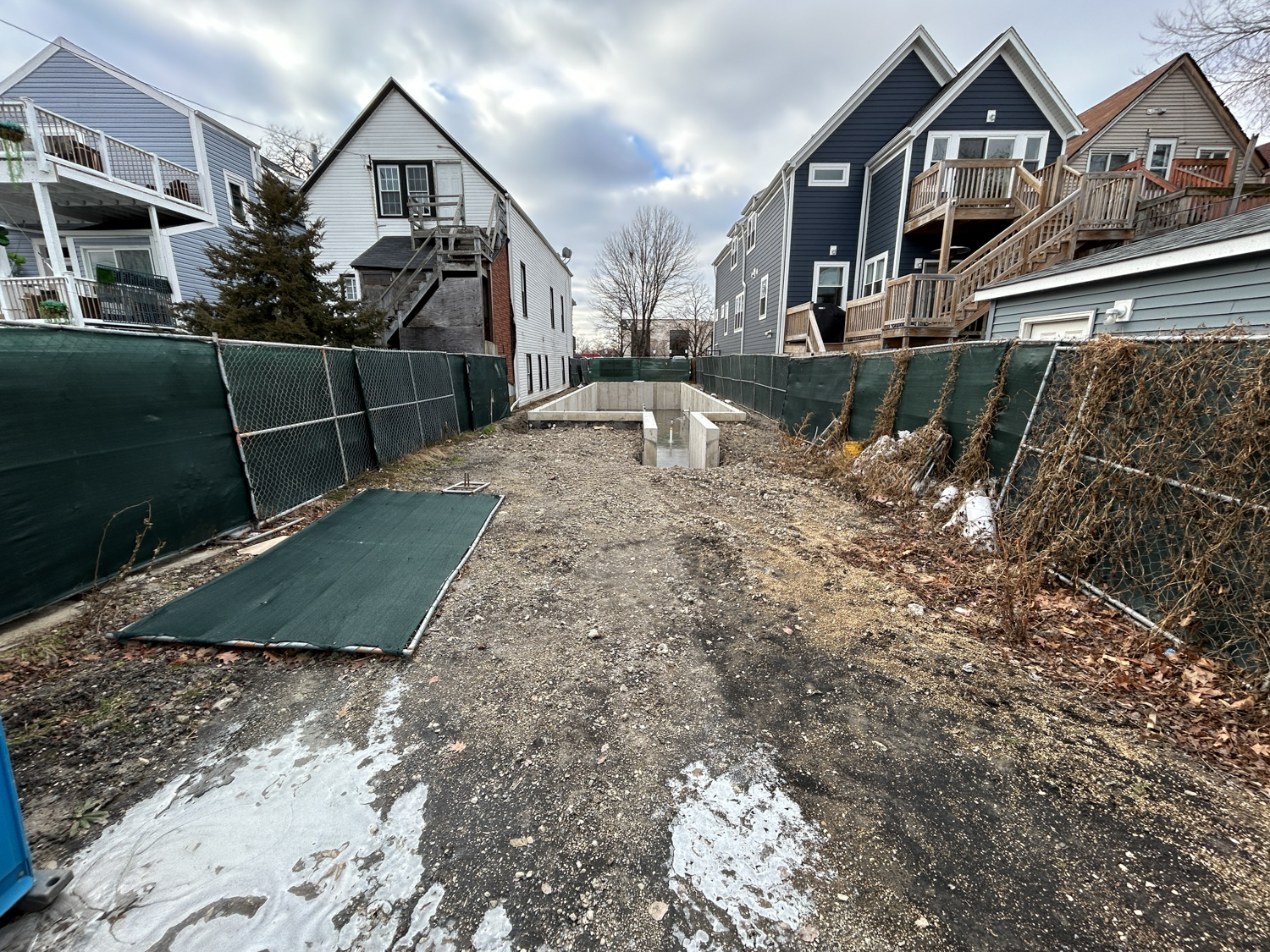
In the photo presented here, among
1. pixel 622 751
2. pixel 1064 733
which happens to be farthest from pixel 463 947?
pixel 1064 733

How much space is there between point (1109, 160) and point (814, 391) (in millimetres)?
14759

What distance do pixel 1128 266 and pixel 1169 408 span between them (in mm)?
5662

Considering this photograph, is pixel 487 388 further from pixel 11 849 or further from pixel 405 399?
pixel 11 849

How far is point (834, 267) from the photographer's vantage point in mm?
15453

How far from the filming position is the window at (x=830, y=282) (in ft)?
50.6

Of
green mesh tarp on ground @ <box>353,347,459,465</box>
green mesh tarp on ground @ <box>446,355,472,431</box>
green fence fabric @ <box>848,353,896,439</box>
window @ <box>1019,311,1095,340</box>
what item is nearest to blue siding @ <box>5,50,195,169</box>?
green mesh tarp on ground @ <box>446,355,472,431</box>

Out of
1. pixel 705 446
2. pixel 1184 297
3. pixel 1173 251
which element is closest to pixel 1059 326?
pixel 1184 297

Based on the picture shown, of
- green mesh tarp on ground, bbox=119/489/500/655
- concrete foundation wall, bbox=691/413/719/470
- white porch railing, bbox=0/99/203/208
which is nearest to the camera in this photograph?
green mesh tarp on ground, bbox=119/489/500/655

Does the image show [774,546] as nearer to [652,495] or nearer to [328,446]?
[652,495]

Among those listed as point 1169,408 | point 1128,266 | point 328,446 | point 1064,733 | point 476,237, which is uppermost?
point 476,237

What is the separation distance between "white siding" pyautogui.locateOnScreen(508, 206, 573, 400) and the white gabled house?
6.8 inches

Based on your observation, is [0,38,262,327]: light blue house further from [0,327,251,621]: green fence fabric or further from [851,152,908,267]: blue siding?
[851,152,908,267]: blue siding

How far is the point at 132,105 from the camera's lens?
14.4m

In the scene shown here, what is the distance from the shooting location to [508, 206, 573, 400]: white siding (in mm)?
18016
